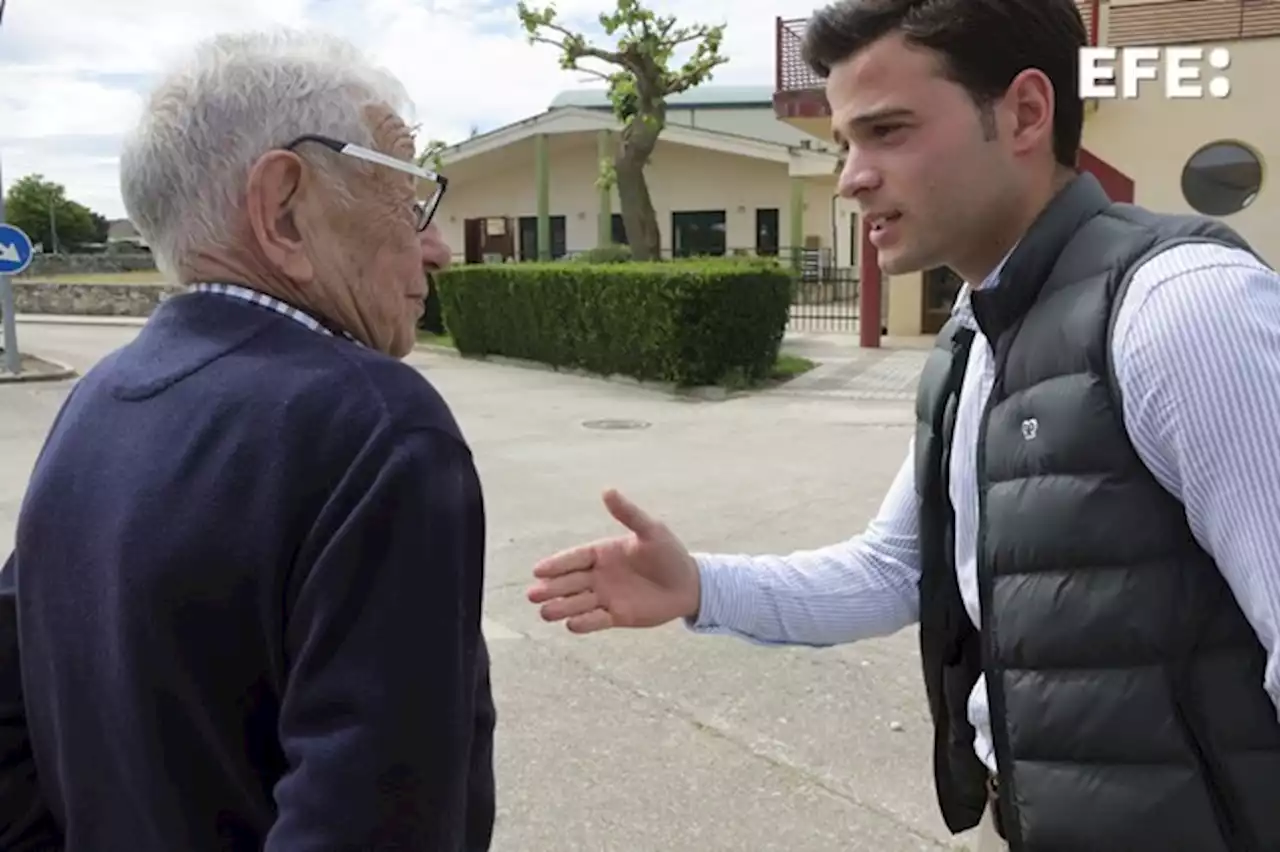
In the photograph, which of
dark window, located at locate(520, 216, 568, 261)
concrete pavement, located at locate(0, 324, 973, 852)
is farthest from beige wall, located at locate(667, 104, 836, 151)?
concrete pavement, located at locate(0, 324, 973, 852)

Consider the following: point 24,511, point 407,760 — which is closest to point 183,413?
point 24,511

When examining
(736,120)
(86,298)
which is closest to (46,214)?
(86,298)

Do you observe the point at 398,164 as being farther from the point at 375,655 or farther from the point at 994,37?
the point at 994,37

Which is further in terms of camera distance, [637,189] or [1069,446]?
[637,189]

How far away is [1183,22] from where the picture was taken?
14.6m

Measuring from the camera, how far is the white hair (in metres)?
1.28

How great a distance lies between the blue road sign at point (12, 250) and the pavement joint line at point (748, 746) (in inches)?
516

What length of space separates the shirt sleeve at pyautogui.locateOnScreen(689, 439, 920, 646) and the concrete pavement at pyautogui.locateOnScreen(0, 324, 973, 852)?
0.59 meters

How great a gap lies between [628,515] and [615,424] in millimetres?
10085

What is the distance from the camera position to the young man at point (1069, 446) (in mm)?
1258

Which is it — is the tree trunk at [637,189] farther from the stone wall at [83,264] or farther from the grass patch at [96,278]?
the stone wall at [83,264]

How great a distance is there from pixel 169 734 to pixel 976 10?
1316 millimetres

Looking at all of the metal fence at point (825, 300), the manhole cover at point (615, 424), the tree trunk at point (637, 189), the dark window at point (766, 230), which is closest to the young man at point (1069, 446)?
the manhole cover at point (615, 424)

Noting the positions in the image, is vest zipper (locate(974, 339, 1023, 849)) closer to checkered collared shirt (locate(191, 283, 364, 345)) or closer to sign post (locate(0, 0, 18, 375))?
checkered collared shirt (locate(191, 283, 364, 345))
